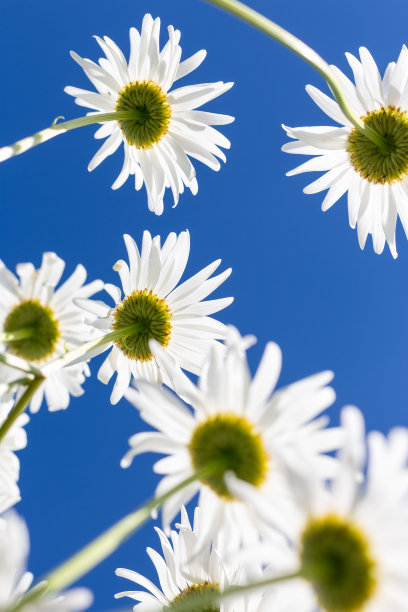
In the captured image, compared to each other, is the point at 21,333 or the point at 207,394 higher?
the point at 21,333

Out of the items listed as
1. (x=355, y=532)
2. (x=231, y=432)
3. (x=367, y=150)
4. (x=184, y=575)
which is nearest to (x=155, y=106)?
(x=367, y=150)

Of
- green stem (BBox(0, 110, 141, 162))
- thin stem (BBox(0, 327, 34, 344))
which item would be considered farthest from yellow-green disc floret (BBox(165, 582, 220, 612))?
green stem (BBox(0, 110, 141, 162))

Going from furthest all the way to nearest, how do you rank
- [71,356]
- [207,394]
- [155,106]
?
[155,106], [71,356], [207,394]

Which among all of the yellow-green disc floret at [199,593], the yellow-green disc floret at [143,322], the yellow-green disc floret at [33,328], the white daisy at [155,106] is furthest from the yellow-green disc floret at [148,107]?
the yellow-green disc floret at [199,593]

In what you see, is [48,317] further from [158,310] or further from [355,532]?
[355,532]

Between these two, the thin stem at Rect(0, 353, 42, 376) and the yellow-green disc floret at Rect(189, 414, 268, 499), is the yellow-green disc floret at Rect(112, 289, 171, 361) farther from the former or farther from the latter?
the yellow-green disc floret at Rect(189, 414, 268, 499)
